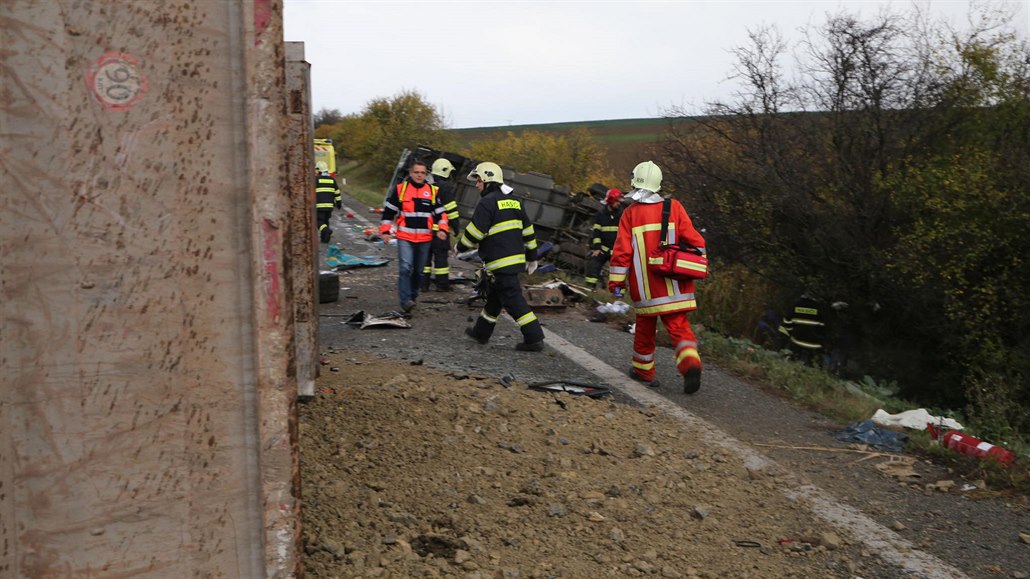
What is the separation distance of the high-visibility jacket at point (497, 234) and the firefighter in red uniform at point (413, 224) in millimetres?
2282

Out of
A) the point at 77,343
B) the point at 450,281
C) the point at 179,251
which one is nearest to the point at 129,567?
the point at 77,343

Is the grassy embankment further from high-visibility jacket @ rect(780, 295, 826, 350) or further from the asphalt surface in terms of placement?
high-visibility jacket @ rect(780, 295, 826, 350)

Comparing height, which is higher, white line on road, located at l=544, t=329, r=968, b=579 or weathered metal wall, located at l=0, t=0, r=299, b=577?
weathered metal wall, located at l=0, t=0, r=299, b=577

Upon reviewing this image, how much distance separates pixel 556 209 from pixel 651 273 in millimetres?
11492

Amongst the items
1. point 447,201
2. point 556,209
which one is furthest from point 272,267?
point 556,209

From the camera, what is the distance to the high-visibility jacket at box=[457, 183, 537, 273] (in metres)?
8.68

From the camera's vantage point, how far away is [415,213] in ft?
36.1

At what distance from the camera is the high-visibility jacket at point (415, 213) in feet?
35.9

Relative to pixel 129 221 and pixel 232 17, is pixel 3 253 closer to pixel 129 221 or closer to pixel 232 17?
pixel 129 221

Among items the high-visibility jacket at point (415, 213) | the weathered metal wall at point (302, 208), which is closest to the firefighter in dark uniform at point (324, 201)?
the high-visibility jacket at point (415, 213)

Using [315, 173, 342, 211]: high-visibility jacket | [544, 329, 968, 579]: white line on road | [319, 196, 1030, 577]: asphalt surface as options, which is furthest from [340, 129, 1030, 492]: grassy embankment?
[315, 173, 342, 211]: high-visibility jacket

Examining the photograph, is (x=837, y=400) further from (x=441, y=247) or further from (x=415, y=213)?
(x=441, y=247)

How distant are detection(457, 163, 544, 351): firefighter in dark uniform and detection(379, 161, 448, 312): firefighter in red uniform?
2210mm

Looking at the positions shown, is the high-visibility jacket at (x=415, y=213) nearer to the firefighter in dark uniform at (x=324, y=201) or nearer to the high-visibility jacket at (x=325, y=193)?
the firefighter in dark uniform at (x=324, y=201)
